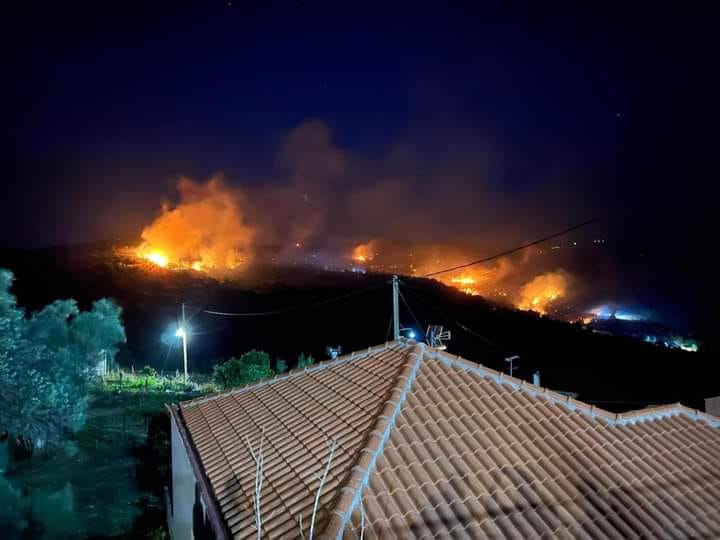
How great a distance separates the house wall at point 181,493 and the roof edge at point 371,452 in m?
4.05

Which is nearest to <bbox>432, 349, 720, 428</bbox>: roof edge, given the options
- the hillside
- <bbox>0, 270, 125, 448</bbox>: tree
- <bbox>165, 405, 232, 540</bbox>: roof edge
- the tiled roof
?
the tiled roof

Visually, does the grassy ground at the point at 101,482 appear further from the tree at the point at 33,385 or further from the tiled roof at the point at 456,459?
the tiled roof at the point at 456,459

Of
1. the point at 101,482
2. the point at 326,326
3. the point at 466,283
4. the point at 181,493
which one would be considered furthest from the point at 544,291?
the point at 181,493

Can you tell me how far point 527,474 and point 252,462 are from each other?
3.75 metres

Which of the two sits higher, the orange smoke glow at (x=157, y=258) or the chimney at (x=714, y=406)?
the orange smoke glow at (x=157, y=258)

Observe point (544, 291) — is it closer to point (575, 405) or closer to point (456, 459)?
point (575, 405)

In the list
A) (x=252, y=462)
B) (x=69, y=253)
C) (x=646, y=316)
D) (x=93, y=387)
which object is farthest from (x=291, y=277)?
(x=252, y=462)

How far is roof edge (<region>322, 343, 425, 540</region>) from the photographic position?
4.37 metres

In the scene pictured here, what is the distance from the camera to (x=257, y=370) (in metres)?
19.3

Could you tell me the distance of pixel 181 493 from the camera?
9094 millimetres

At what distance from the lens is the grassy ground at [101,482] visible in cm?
1113

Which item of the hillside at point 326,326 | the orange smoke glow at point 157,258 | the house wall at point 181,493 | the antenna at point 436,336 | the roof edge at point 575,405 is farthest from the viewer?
the orange smoke glow at point 157,258

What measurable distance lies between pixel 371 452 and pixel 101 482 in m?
12.4

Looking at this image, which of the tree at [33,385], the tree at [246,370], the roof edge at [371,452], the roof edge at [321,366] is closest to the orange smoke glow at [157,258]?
the tree at [33,385]
